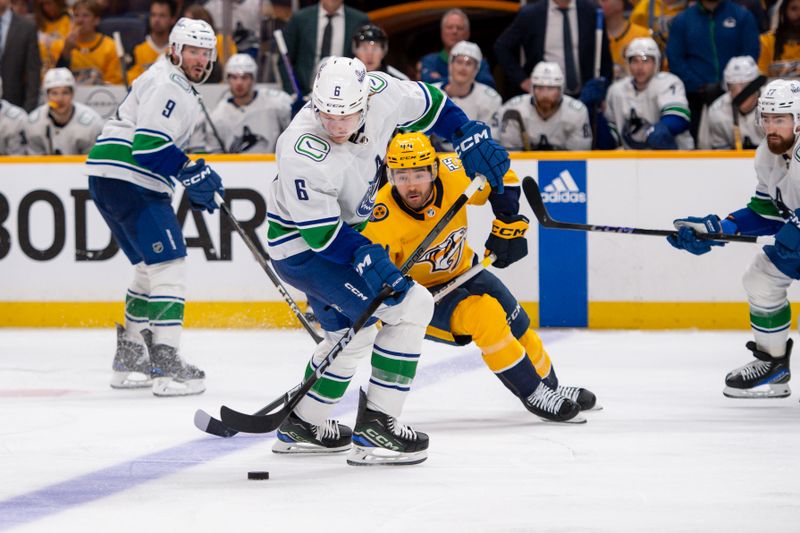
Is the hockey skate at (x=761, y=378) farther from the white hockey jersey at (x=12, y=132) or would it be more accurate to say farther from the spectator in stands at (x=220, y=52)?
the white hockey jersey at (x=12, y=132)

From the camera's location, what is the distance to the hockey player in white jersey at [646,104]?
6.94 m

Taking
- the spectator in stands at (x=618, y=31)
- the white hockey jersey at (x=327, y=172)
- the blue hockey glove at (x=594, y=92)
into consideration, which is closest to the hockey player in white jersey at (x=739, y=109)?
the blue hockey glove at (x=594, y=92)

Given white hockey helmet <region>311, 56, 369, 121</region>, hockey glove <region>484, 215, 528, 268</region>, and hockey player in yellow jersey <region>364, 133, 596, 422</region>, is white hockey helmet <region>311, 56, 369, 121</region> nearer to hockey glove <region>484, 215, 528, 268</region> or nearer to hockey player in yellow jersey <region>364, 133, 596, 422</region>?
hockey player in yellow jersey <region>364, 133, 596, 422</region>

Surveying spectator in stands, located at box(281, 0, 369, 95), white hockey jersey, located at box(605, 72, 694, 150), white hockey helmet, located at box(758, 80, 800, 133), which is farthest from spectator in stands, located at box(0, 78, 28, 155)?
white hockey helmet, located at box(758, 80, 800, 133)

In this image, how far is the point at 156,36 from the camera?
8039 millimetres

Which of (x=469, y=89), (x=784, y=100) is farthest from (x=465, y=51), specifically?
(x=784, y=100)

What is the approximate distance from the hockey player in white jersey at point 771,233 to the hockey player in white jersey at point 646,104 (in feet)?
7.29

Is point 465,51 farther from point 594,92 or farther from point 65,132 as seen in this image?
point 65,132

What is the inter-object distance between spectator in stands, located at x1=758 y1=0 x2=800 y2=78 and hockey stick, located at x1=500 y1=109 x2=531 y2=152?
1378mm

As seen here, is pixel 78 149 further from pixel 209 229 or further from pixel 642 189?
pixel 642 189

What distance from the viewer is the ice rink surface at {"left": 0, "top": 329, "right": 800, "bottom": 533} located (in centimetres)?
294

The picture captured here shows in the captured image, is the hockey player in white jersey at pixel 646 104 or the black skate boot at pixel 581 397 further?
the hockey player in white jersey at pixel 646 104

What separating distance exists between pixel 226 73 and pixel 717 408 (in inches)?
161

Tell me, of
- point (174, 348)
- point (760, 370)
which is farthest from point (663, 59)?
point (174, 348)
